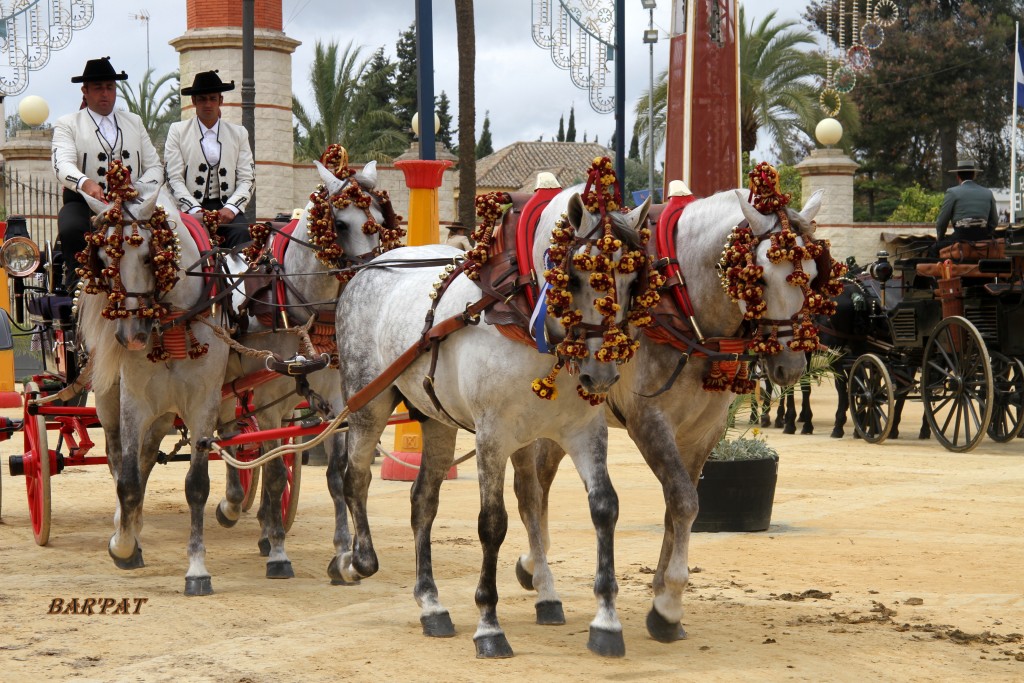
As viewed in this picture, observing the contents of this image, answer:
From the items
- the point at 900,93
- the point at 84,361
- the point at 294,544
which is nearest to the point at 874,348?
the point at 294,544

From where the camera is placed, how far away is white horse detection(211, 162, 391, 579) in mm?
8398

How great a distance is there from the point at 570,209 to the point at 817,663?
2414mm

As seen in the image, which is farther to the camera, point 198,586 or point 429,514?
point 198,586

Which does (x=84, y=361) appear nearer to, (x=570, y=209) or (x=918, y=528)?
(x=570, y=209)

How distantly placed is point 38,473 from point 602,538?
5096 mm

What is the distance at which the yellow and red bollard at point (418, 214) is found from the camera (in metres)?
12.4

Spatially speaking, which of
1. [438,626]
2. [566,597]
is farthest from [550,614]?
[566,597]

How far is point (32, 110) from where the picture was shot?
29453 mm

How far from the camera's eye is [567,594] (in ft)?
25.7

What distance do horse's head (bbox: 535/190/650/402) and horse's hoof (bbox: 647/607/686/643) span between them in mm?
1387

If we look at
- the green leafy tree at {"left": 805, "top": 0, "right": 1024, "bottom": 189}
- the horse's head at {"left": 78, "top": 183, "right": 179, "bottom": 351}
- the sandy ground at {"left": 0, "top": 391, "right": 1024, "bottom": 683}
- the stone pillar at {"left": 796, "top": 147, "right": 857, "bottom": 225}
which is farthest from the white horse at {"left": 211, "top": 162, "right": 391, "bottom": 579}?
the green leafy tree at {"left": 805, "top": 0, "right": 1024, "bottom": 189}

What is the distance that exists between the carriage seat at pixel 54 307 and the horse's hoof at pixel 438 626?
432 centimetres

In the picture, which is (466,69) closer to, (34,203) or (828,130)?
(34,203)

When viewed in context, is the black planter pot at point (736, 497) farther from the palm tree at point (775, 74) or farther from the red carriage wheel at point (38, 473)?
the palm tree at point (775, 74)
